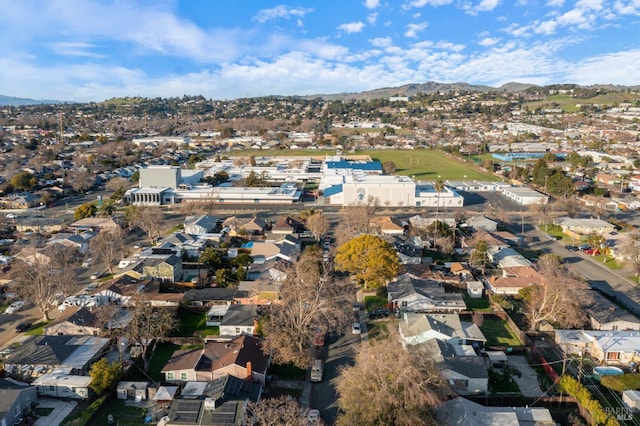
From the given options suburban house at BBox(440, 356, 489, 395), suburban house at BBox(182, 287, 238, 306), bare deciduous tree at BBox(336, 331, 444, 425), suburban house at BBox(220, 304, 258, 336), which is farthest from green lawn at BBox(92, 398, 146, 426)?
suburban house at BBox(440, 356, 489, 395)

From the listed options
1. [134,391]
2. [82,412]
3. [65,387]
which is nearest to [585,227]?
[134,391]

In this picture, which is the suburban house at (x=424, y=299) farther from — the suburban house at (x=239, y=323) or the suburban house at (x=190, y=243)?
the suburban house at (x=190, y=243)

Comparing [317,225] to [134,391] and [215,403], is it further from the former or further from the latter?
[215,403]

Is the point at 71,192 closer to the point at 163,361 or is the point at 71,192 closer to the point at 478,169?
the point at 163,361

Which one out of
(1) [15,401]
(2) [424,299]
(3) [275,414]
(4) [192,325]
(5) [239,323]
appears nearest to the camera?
(3) [275,414]

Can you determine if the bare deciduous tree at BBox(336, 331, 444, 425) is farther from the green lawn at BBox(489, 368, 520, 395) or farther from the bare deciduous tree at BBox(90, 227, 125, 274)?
the bare deciduous tree at BBox(90, 227, 125, 274)

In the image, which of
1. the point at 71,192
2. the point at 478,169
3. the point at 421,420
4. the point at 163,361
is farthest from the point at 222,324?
the point at 478,169

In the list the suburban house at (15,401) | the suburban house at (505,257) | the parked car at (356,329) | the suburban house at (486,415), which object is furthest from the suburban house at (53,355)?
the suburban house at (505,257)
